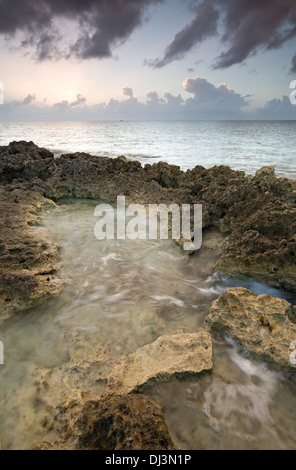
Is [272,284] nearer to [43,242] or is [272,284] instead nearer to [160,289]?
[160,289]

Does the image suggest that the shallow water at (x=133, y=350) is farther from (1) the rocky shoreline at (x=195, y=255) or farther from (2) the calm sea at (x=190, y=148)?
(2) the calm sea at (x=190, y=148)

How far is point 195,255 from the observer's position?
4.41m

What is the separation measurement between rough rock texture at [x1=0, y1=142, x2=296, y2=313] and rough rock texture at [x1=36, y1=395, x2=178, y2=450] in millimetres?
1708

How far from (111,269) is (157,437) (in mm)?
2558

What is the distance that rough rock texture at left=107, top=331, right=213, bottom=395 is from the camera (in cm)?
219

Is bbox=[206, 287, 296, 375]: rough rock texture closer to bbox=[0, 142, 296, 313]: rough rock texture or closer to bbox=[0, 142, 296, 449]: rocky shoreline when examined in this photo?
bbox=[0, 142, 296, 449]: rocky shoreline

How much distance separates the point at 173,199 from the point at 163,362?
4.47 meters

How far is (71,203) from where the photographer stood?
698 centimetres

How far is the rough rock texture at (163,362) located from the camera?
2189mm

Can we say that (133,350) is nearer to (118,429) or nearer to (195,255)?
(118,429)

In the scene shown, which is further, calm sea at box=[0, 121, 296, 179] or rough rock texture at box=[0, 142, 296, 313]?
calm sea at box=[0, 121, 296, 179]

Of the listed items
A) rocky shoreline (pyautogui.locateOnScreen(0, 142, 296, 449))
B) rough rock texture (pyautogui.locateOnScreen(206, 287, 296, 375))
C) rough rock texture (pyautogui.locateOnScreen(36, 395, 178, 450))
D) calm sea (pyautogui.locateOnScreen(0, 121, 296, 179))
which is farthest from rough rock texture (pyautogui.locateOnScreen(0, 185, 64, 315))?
calm sea (pyautogui.locateOnScreen(0, 121, 296, 179))

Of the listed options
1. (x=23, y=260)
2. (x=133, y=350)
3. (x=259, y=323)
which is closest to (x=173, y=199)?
(x=23, y=260)
